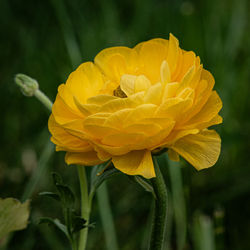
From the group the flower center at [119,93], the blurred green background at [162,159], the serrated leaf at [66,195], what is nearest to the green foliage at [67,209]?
the serrated leaf at [66,195]

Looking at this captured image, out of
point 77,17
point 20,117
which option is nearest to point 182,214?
point 20,117

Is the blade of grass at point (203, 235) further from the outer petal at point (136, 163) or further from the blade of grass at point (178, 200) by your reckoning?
the outer petal at point (136, 163)

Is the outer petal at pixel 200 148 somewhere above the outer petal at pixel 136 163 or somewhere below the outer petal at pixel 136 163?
below

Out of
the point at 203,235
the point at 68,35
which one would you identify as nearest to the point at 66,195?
the point at 203,235

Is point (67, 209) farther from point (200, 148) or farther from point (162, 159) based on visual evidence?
point (162, 159)

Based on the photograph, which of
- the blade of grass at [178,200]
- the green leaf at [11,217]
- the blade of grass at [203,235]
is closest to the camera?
the green leaf at [11,217]

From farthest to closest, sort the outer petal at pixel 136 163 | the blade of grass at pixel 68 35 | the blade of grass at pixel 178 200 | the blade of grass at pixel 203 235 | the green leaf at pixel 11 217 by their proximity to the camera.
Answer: the blade of grass at pixel 68 35
the blade of grass at pixel 178 200
the blade of grass at pixel 203 235
the green leaf at pixel 11 217
the outer petal at pixel 136 163
